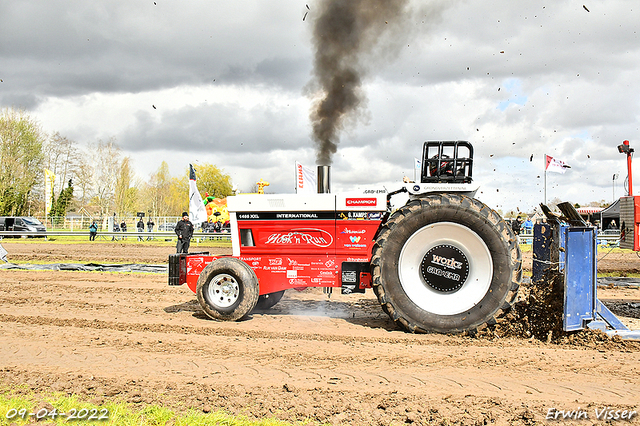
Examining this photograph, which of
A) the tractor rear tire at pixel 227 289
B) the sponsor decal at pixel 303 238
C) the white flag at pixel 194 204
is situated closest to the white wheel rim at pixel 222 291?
the tractor rear tire at pixel 227 289

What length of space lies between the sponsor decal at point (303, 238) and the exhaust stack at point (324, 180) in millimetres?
627

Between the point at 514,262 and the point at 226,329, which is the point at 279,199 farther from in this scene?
the point at 514,262

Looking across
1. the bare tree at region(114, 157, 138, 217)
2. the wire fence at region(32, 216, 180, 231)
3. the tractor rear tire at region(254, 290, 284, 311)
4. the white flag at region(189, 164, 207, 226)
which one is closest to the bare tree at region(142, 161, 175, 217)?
the bare tree at region(114, 157, 138, 217)

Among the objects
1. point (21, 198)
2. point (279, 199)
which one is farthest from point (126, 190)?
point (279, 199)

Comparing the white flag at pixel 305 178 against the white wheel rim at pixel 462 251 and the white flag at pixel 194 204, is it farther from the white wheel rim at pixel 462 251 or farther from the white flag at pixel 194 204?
the white wheel rim at pixel 462 251

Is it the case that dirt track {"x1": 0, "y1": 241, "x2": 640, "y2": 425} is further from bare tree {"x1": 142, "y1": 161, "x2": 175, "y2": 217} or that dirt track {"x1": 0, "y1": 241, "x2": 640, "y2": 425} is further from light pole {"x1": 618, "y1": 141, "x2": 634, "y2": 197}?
bare tree {"x1": 142, "y1": 161, "x2": 175, "y2": 217}

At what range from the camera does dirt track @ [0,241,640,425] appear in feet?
12.2

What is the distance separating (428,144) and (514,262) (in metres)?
1.83

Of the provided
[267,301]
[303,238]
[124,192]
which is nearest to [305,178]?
[267,301]

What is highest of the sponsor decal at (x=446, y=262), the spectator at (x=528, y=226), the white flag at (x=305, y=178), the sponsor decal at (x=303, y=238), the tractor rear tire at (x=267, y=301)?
the white flag at (x=305, y=178)

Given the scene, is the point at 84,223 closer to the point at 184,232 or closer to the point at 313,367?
the point at 184,232

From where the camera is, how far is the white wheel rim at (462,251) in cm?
565

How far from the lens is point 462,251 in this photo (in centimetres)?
575

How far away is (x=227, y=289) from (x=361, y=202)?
2.24 m
